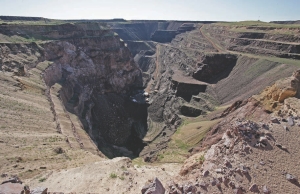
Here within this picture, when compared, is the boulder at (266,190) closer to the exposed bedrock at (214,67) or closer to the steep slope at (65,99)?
the steep slope at (65,99)

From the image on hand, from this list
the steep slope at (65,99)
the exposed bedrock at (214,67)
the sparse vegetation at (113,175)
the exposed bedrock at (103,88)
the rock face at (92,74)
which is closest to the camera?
the sparse vegetation at (113,175)

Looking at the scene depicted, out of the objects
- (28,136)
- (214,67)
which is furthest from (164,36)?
(28,136)

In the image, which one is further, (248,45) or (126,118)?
(248,45)

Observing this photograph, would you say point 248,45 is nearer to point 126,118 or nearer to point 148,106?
point 148,106

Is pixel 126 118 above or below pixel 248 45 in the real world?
below

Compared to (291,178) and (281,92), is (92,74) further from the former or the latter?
(291,178)

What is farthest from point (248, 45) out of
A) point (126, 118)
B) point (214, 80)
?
point (126, 118)

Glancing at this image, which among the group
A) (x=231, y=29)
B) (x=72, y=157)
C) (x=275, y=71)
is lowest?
(x=72, y=157)

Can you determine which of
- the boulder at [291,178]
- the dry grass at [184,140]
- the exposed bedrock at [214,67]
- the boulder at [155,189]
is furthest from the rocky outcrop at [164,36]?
the boulder at [155,189]

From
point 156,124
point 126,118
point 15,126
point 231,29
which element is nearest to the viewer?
point 15,126
